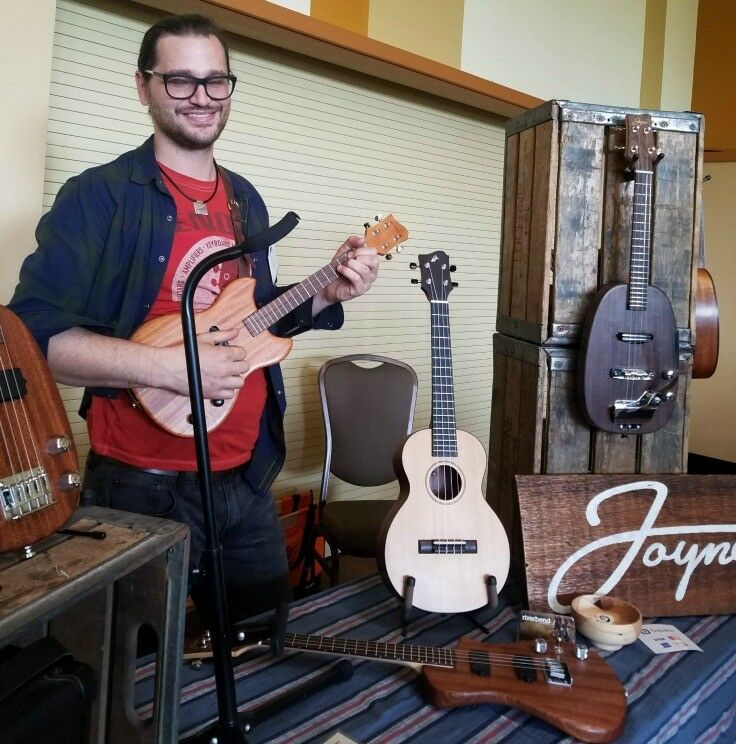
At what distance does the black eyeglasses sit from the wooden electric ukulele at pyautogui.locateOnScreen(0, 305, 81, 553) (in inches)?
31.9

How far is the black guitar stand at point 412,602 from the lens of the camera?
4.64 feet

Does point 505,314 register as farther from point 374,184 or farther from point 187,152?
point 374,184

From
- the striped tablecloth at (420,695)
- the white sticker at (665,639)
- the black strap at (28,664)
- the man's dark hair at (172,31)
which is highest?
the man's dark hair at (172,31)

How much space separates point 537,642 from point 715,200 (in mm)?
5583

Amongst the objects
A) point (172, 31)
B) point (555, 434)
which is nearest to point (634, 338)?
point (555, 434)

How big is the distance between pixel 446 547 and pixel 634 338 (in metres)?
0.78

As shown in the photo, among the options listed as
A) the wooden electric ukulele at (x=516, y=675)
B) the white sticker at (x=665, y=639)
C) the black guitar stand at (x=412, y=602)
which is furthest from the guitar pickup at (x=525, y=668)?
the white sticker at (x=665, y=639)

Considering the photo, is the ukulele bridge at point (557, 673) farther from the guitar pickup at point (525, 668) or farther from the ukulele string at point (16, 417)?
the ukulele string at point (16, 417)

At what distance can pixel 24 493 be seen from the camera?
0.96m

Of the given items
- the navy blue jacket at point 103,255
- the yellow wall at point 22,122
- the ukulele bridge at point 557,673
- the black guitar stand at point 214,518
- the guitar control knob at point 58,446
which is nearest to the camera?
the black guitar stand at point 214,518

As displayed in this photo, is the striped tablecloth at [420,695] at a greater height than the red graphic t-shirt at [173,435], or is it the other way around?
the red graphic t-shirt at [173,435]

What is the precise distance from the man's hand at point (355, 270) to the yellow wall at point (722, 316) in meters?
4.81

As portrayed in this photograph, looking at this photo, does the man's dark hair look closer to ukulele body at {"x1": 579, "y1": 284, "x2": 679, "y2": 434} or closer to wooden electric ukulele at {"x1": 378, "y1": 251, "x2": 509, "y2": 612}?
wooden electric ukulele at {"x1": 378, "y1": 251, "x2": 509, "y2": 612}

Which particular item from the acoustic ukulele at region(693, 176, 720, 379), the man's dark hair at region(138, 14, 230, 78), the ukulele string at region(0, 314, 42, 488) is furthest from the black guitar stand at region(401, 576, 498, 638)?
the acoustic ukulele at region(693, 176, 720, 379)
